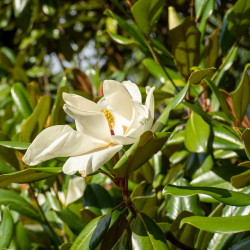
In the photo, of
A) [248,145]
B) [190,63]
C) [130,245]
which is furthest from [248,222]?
[190,63]

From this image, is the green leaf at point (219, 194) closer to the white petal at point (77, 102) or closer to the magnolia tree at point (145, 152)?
the magnolia tree at point (145, 152)

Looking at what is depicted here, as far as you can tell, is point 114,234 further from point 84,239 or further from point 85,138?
point 85,138

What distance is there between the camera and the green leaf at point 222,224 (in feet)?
1.92

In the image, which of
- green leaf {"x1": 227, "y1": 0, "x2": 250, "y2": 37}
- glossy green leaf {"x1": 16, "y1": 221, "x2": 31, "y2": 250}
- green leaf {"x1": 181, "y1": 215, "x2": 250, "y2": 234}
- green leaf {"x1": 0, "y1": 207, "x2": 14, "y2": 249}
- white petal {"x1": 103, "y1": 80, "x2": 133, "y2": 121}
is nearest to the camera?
green leaf {"x1": 181, "y1": 215, "x2": 250, "y2": 234}

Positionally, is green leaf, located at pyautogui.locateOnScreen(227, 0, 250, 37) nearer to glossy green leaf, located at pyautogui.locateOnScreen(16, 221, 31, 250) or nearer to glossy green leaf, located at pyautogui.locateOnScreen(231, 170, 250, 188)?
glossy green leaf, located at pyautogui.locateOnScreen(231, 170, 250, 188)

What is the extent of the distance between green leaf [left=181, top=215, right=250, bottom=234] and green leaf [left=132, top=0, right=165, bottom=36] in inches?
20.0

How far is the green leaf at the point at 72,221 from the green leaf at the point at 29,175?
0.24m

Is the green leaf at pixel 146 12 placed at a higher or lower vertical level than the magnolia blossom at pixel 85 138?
higher

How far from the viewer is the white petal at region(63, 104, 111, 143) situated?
0.64 metres

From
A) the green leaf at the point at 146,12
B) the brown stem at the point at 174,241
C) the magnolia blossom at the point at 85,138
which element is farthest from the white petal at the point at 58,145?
the green leaf at the point at 146,12

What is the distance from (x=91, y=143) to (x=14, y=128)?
77cm

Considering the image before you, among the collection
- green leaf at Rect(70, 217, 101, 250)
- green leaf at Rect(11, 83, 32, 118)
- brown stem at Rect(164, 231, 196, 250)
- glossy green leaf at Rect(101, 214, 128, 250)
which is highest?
green leaf at Rect(11, 83, 32, 118)

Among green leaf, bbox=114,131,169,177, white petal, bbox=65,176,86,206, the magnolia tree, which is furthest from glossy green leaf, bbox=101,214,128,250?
white petal, bbox=65,176,86,206

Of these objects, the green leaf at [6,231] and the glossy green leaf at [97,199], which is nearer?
the green leaf at [6,231]
